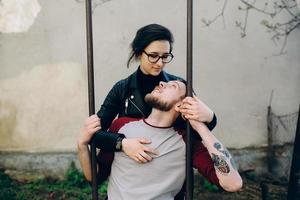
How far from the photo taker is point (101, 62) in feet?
14.5

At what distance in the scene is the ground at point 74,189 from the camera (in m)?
4.30

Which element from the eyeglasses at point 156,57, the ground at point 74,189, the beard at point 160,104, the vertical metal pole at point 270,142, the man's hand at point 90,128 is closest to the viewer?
the man's hand at point 90,128

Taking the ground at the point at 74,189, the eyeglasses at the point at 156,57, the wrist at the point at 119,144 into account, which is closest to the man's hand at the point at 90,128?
the wrist at the point at 119,144

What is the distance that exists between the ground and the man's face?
220cm

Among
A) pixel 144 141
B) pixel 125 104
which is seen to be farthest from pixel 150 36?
pixel 144 141

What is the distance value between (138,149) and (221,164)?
37cm

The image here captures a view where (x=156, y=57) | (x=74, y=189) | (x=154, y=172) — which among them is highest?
(x=156, y=57)

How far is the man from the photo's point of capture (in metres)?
2.07

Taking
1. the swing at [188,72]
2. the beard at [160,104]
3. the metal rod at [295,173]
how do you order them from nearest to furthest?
the swing at [188,72] < the beard at [160,104] < the metal rod at [295,173]

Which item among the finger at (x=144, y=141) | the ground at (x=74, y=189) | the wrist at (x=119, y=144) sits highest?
the finger at (x=144, y=141)

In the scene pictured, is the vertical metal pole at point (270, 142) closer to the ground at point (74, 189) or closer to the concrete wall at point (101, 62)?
the concrete wall at point (101, 62)

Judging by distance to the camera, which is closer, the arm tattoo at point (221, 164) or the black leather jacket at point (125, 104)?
the arm tattoo at point (221, 164)

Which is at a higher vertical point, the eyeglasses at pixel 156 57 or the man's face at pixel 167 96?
the eyeglasses at pixel 156 57

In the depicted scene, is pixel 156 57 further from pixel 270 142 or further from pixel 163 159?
pixel 270 142
